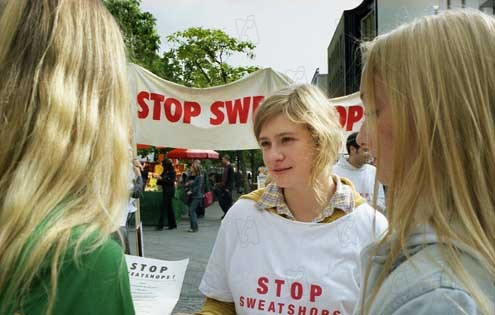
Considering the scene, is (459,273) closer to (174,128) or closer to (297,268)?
(297,268)

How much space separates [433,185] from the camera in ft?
2.85

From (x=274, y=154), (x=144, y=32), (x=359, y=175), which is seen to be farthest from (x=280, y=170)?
(x=144, y=32)

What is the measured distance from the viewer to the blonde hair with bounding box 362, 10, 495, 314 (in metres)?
0.84

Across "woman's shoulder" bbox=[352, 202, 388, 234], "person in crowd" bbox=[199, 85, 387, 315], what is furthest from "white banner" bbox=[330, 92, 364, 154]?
"woman's shoulder" bbox=[352, 202, 388, 234]

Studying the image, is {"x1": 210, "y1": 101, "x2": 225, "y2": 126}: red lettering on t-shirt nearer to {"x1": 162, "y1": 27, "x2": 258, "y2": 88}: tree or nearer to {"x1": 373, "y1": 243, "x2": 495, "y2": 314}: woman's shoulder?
{"x1": 373, "y1": 243, "x2": 495, "y2": 314}: woman's shoulder

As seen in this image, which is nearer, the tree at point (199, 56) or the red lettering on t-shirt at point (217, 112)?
the red lettering on t-shirt at point (217, 112)

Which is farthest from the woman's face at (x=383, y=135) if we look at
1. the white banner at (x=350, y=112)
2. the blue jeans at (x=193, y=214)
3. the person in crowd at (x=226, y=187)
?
the person in crowd at (x=226, y=187)

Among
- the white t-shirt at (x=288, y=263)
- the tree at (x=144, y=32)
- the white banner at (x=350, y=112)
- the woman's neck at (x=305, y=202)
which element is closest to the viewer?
the white t-shirt at (x=288, y=263)

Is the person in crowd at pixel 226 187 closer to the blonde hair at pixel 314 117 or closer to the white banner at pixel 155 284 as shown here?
the blonde hair at pixel 314 117

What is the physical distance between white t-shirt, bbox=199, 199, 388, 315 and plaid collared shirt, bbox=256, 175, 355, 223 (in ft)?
0.10

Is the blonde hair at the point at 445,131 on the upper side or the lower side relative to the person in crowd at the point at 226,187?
upper

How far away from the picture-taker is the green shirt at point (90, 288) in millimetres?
785

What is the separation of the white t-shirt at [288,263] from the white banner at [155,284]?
0.44ft

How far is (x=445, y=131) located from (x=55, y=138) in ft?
2.26
